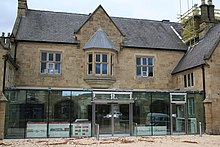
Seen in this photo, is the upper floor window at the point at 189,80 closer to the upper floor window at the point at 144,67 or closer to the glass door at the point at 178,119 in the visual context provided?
the glass door at the point at 178,119

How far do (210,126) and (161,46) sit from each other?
8.43m

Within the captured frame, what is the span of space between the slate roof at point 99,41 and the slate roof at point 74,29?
130 centimetres

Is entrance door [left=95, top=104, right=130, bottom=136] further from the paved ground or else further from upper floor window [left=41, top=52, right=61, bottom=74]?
upper floor window [left=41, top=52, right=61, bottom=74]

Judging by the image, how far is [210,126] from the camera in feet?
61.7

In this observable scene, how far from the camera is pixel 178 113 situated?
19875mm

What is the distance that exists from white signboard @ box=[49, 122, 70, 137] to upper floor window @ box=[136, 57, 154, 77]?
836 centimetres

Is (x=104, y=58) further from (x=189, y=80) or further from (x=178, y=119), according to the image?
(x=178, y=119)

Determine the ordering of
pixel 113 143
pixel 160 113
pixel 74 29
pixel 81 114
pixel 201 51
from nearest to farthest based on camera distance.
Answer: pixel 113 143
pixel 81 114
pixel 160 113
pixel 201 51
pixel 74 29

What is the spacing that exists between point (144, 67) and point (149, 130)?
6.34 metres

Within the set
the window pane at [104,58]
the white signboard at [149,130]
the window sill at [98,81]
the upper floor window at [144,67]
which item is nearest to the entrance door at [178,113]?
the white signboard at [149,130]

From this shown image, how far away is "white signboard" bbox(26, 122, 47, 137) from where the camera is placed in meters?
17.2

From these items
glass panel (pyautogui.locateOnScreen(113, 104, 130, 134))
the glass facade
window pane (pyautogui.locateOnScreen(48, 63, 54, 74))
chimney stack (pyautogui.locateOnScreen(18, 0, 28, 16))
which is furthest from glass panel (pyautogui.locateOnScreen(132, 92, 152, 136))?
chimney stack (pyautogui.locateOnScreen(18, 0, 28, 16))

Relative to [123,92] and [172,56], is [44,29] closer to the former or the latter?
[123,92]

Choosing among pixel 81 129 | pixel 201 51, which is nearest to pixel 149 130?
pixel 81 129
